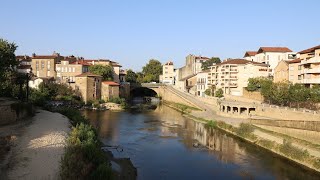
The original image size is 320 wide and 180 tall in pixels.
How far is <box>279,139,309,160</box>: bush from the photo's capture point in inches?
1048

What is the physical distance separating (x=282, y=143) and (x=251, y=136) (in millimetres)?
4911

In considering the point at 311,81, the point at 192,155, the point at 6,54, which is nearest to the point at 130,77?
the point at 311,81

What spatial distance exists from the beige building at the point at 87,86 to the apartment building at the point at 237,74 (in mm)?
25127

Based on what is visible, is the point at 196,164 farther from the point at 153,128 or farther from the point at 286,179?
the point at 153,128

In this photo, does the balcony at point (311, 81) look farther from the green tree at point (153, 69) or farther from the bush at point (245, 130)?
the green tree at point (153, 69)

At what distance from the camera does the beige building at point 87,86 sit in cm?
6638

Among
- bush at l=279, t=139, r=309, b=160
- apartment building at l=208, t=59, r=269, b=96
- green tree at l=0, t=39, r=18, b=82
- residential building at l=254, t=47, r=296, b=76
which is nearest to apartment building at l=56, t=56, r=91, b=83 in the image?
apartment building at l=208, t=59, r=269, b=96

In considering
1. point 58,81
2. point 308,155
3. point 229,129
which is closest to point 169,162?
point 308,155

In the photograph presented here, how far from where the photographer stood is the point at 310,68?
47.7m

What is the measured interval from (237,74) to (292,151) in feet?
133

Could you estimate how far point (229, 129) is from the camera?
40.5m

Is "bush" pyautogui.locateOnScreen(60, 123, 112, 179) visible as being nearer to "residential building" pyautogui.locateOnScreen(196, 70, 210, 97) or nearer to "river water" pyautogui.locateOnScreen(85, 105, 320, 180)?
"river water" pyautogui.locateOnScreen(85, 105, 320, 180)

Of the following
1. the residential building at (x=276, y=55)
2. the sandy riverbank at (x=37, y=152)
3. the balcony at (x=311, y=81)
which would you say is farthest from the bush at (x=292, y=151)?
the residential building at (x=276, y=55)

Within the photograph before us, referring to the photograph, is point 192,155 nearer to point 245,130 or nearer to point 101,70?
point 245,130
